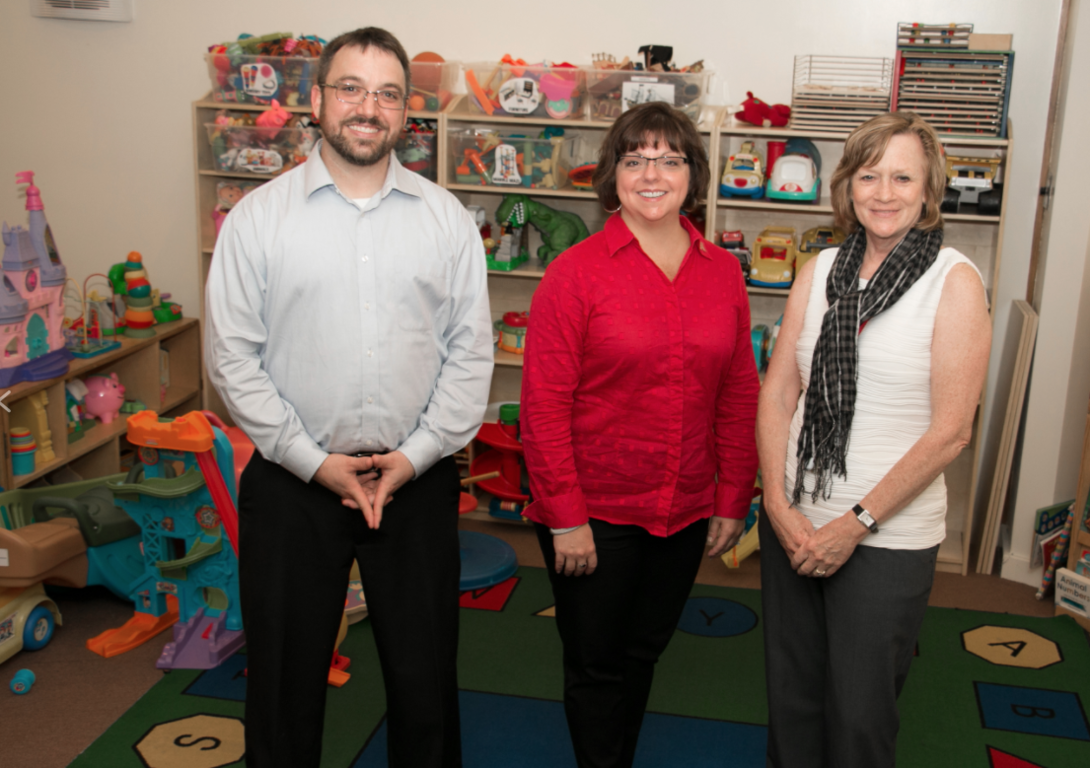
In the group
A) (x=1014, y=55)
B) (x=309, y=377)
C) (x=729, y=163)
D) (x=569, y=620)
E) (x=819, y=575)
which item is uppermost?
(x=1014, y=55)

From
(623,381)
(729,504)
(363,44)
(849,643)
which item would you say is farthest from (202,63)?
(849,643)

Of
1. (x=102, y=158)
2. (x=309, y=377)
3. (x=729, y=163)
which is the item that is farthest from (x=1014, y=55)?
(x=102, y=158)

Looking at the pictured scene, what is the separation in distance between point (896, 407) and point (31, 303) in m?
2.58

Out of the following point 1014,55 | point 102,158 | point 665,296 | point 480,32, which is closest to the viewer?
point 665,296

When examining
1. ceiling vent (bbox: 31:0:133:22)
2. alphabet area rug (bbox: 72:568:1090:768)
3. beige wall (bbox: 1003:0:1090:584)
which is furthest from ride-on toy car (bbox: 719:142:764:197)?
ceiling vent (bbox: 31:0:133:22)

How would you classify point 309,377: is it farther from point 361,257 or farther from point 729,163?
point 729,163

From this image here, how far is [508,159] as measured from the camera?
136 inches

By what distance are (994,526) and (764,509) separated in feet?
6.49

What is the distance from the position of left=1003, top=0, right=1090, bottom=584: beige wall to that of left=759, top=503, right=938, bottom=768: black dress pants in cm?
191

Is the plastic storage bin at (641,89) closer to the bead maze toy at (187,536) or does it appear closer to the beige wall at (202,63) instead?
the beige wall at (202,63)

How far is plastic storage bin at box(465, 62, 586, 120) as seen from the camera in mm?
3363

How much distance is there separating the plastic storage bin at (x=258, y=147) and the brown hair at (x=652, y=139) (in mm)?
2024

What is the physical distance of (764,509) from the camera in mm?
1726

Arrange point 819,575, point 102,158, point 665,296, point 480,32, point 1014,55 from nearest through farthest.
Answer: point 819,575 → point 665,296 → point 1014,55 → point 480,32 → point 102,158
